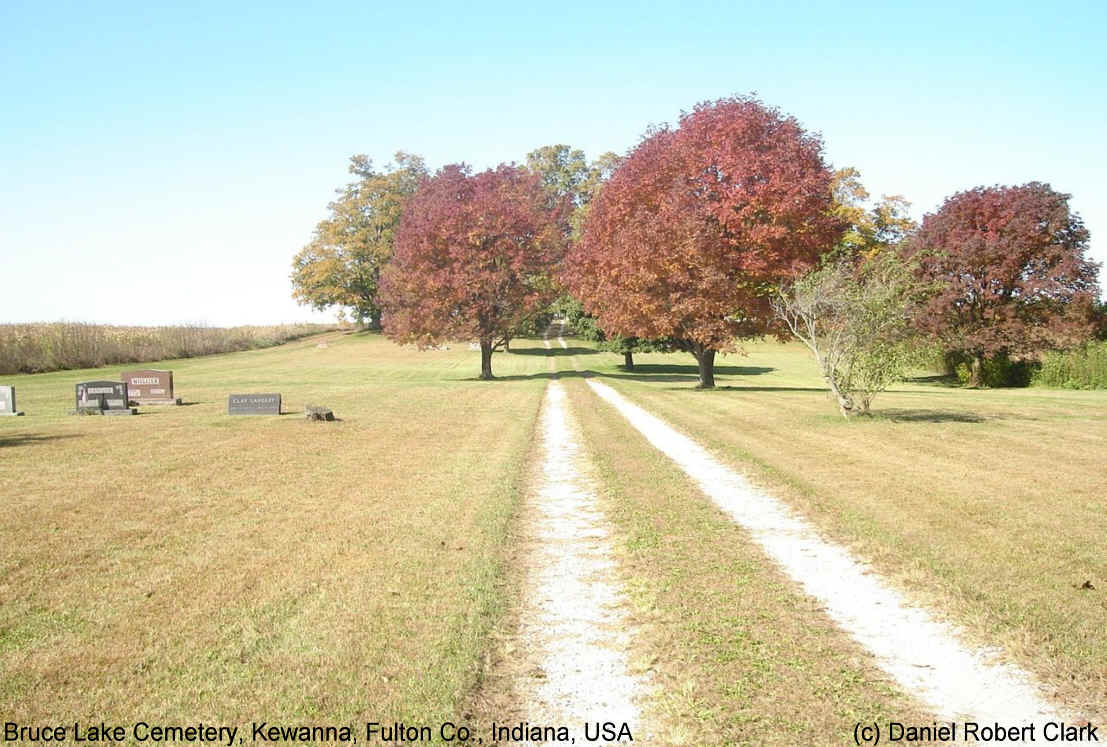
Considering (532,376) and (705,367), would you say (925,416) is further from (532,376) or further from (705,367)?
(532,376)

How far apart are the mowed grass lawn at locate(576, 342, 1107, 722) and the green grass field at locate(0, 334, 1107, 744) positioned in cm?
5

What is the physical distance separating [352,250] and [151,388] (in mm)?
54556

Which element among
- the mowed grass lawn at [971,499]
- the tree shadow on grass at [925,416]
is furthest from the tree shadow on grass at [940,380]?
the tree shadow on grass at [925,416]

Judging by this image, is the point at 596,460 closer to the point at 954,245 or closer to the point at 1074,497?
the point at 1074,497

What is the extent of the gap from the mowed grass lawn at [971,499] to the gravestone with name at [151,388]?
581 inches

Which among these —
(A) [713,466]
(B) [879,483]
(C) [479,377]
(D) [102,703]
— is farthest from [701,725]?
(C) [479,377]

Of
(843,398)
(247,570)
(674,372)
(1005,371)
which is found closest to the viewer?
(247,570)

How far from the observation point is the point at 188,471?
13.3m

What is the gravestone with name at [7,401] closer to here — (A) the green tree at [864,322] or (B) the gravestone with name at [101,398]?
(B) the gravestone with name at [101,398]

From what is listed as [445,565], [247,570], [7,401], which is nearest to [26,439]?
[7,401]

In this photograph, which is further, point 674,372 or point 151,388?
point 674,372

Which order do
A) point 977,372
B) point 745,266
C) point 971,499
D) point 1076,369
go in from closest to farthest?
point 971,499 < point 745,266 < point 1076,369 < point 977,372

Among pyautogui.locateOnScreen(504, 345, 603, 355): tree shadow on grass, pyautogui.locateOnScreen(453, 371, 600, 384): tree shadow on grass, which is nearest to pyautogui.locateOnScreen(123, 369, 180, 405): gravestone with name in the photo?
pyautogui.locateOnScreen(453, 371, 600, 384): tree shadow on grass

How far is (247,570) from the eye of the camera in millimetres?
7758
